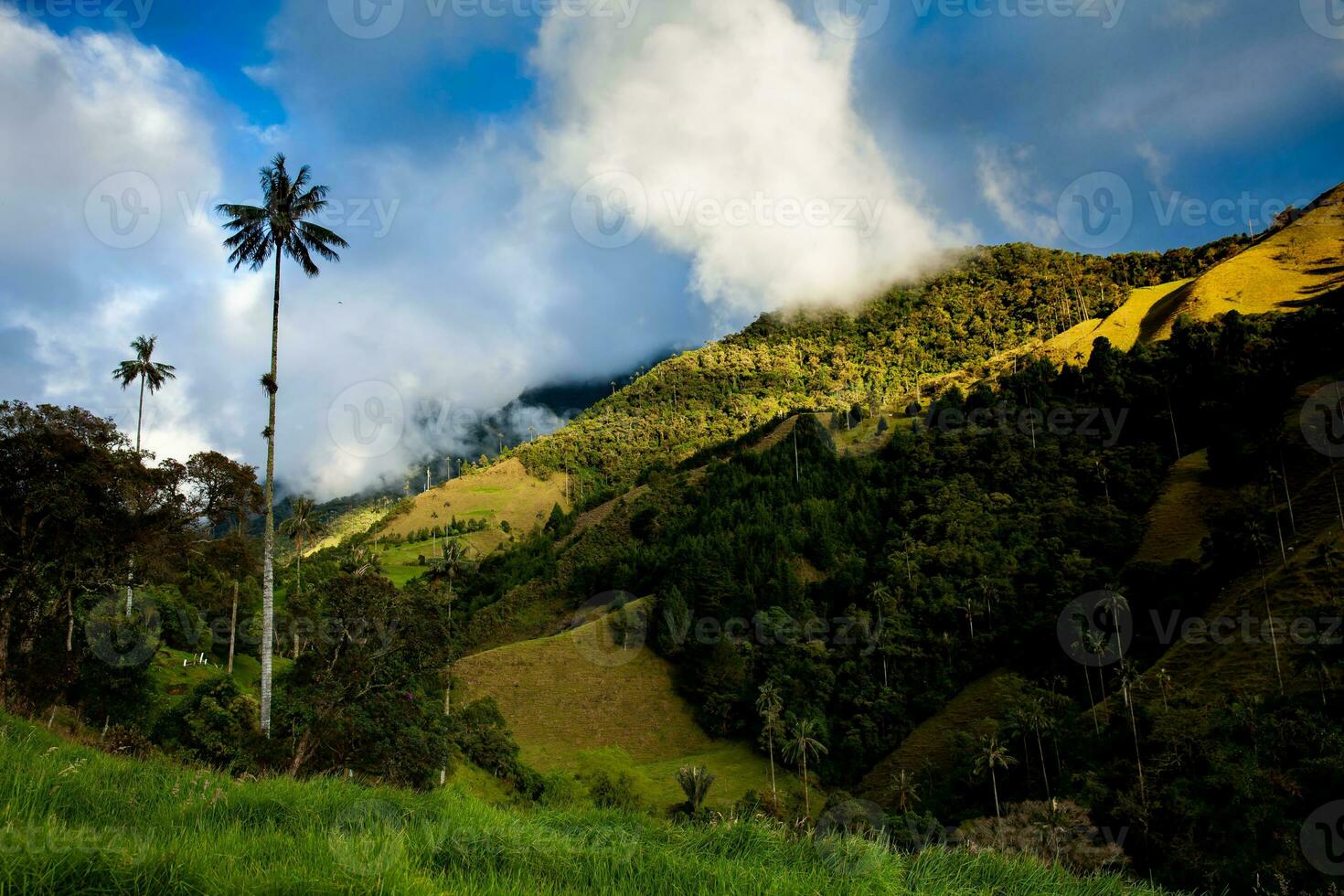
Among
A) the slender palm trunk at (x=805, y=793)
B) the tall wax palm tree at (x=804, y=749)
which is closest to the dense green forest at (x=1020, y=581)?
the tall wax palm tree at (x=804, y=749)

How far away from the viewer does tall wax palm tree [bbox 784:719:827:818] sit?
A: 62.3 metres

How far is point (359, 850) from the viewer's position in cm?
402

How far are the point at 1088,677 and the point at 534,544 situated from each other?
296 ft

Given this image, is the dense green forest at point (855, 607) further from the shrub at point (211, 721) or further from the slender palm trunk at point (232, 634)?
the slender palm trunk at point (232, 634)

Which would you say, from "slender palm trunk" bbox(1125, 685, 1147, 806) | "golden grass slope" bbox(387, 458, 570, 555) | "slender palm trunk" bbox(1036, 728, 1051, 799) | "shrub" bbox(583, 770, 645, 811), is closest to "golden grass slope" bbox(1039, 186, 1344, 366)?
"slender palm trunk" bbox(1036, 728, 1051, 799)

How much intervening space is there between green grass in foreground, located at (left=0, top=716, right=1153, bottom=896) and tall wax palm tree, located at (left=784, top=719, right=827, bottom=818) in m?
60.5

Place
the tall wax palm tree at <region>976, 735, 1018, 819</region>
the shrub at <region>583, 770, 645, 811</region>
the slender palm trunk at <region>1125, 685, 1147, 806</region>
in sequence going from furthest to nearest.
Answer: the tall wax palm tree at <region>976, 735, 1018, 819</region>
the shrub at <region>583, 770, 645, 811</region>
the slender palm trunk at <region>1125, 685, 1147, 806</region>

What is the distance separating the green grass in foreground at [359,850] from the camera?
3.47 m

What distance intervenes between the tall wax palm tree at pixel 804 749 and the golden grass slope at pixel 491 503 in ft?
330

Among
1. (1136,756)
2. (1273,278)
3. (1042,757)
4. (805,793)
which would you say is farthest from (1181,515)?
(1273,278)

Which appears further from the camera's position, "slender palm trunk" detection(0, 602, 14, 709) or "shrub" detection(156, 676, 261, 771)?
"shrub" detection(156, 676, 261, 771)

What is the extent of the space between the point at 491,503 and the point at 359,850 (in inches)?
7145

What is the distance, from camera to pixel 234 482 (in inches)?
877

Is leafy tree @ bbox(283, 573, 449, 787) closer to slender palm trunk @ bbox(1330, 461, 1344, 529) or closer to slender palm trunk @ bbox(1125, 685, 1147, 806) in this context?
slender palm trunk @ bbox(1125, 685, 1147, 806)
